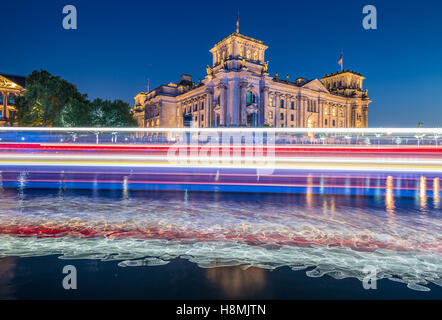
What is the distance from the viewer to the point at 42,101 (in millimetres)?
46156

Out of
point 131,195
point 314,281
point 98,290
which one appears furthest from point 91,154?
point 314,281

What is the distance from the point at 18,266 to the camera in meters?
4.25

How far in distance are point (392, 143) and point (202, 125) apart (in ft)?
229

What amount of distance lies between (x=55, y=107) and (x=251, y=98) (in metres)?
42.2

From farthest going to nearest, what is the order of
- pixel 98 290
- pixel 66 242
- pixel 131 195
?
pixel 131 195, pixel 66 242, pixel 98 290

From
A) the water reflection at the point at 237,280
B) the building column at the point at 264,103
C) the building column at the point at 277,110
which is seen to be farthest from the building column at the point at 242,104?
the water reflection at the point at 237,280

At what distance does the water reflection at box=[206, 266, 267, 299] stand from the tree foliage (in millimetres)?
47383

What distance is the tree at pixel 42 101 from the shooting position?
148 ft

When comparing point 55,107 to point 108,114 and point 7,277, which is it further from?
point 7,277

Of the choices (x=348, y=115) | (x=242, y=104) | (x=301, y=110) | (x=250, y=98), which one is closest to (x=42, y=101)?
(x=242, y=104)

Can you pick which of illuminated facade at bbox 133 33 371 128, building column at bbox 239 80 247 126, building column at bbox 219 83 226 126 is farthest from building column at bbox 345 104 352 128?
building column at bbox 219 83 226 126

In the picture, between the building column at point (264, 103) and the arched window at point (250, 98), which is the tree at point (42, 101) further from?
the building column at point (264, 103)
